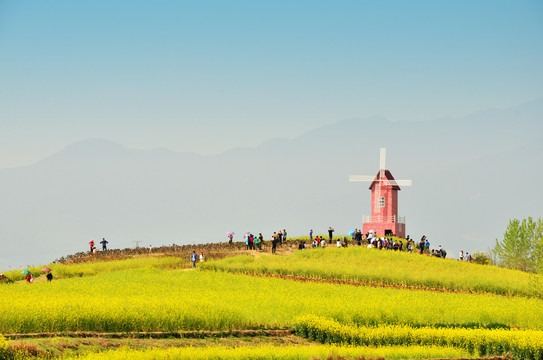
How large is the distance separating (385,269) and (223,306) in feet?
68.8

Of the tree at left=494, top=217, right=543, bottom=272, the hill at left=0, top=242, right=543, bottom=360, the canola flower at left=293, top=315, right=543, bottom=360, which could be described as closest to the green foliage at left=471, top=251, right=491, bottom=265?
the tree at left=494, top=217, right=543, bottom=272

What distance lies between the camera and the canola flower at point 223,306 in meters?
23.8

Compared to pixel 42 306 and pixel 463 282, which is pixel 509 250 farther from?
pixel 42 306

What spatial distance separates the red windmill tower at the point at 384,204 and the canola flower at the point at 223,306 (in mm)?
36852

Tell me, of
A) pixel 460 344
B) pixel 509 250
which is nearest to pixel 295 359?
pixel 460 344

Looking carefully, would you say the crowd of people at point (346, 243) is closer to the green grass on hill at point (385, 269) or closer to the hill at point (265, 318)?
the green grass on hill at point (385, 269)

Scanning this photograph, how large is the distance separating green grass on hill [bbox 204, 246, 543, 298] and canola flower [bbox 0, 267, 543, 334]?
4.83 m

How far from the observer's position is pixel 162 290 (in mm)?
33844

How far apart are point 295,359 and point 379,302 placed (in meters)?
11.5

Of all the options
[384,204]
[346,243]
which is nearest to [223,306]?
[346,243]

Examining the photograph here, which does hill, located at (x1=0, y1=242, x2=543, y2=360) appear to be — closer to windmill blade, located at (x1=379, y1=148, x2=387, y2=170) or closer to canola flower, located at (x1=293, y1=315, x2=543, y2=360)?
canola flower, located at (x1=293, y1=315, x2=543, y2=360)

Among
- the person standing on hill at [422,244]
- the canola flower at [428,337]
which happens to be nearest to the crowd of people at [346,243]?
the person standing on hill at [422,244]

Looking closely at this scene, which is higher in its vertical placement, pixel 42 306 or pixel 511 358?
pixel 42 306

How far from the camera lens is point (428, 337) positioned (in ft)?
78.6
